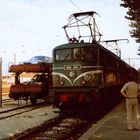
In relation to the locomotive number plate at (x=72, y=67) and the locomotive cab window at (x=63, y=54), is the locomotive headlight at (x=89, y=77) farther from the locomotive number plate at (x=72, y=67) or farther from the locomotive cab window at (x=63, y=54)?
the locomotive cab window at (x=63, y=54)

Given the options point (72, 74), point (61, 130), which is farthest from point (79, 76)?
point (61, 130)

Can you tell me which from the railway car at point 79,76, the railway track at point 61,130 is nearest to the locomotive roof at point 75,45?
the railway car at point 79,76

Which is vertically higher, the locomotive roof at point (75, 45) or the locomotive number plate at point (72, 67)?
the locomotive roof at point (75, 45)

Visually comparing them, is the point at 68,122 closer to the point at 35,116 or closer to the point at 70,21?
the point at 35,116

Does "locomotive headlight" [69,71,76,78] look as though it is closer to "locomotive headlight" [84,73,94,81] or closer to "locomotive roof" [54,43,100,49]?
"locomotive headlight" [84,73,94,81]

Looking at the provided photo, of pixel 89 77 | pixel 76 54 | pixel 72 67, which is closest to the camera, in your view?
pixel 89 77

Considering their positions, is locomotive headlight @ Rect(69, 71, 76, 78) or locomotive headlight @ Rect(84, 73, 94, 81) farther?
locomotive headlight @ Rect(69, 71, 76, 78)

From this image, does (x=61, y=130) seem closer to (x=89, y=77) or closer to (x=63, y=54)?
(x=89, y=77)

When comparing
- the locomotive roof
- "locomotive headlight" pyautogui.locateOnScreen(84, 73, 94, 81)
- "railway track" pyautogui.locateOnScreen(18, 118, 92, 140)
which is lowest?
"railway track" pyautogui.locateOnScreen(18, 118, 92, 140)

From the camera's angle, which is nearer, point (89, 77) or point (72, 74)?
point (89, 77)

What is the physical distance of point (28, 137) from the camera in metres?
12.1

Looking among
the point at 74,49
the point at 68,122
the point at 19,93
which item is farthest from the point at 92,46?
the point at 19,93

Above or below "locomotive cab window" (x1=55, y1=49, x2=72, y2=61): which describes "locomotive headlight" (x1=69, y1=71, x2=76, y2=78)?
below

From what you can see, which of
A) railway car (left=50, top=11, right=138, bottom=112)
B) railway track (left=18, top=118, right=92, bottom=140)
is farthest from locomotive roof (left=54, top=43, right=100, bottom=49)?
railway track (left=18, top=118, right=92, bottom=140)
